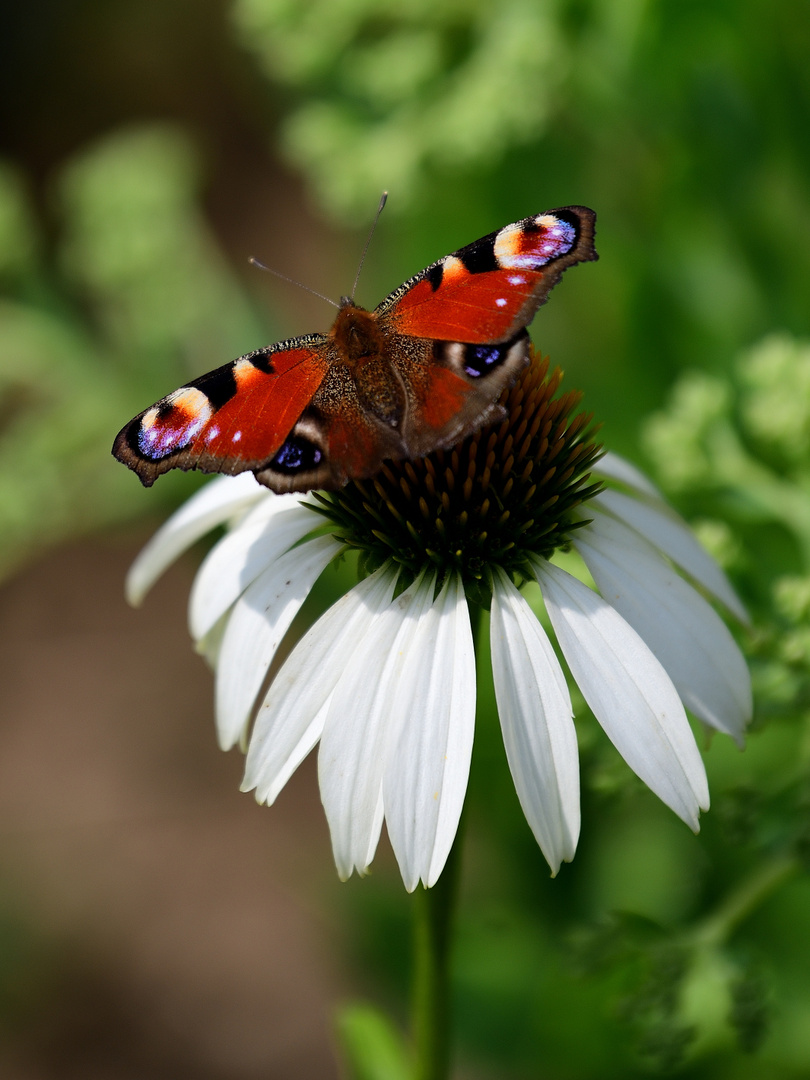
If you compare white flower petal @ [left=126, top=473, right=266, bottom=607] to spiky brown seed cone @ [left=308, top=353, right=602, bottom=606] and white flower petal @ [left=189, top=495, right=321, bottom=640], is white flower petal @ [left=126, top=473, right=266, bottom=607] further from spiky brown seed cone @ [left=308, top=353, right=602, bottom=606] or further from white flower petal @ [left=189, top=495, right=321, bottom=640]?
spiky brown seed cone @ [left=308, top=353, right=602, bottom=606]

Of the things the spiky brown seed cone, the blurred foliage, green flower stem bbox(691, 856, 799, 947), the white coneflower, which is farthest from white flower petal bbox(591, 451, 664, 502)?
the blurred foliage

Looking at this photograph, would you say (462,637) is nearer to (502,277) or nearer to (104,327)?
(502,277)

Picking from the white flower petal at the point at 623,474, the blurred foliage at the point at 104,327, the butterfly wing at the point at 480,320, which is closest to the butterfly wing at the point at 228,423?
the butterfly wing at the point at 480,320

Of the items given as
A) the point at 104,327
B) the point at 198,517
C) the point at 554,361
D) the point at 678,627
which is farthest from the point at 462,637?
the point at 104,327

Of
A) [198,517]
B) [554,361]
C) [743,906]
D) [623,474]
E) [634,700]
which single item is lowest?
[743,906]

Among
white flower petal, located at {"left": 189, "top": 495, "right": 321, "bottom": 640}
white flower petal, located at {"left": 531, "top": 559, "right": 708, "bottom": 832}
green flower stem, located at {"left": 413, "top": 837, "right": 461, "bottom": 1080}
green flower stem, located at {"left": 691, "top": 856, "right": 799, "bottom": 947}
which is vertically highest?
white flower petal, located at {"left": 189, "top": 495, "right": 321, "bottom": 640}

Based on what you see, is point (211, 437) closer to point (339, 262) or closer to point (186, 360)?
point (186, 360)

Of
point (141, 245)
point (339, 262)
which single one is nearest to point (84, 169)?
point (141, 245)
